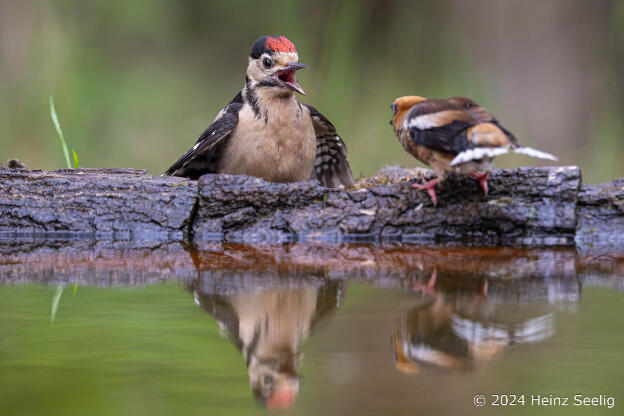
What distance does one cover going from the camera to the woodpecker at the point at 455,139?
353 cm

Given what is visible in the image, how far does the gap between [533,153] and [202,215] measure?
69.0 inches

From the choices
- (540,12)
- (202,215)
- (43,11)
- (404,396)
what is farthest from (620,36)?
(404,396)

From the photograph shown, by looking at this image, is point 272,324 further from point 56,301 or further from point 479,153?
point 479,153

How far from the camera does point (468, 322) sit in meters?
2.09

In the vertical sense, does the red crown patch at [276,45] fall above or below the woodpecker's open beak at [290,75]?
above

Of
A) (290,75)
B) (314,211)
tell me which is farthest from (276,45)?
(314,211)

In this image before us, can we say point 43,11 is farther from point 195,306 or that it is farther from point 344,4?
point 195,306

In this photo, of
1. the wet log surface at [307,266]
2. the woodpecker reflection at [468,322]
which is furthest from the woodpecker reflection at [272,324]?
the woodpecker reflection at [468,322]

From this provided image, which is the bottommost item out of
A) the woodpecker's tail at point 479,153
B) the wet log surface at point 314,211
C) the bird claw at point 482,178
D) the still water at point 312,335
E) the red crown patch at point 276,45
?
the still water at point 312,335

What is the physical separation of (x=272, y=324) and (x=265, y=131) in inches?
112

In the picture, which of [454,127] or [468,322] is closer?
[468,322]

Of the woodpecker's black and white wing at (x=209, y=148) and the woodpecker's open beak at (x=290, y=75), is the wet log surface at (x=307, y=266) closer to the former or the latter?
the woodpecker's black and white wing at (x=209, y=148)

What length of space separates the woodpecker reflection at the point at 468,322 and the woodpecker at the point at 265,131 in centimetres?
228

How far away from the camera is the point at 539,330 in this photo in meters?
2.04
